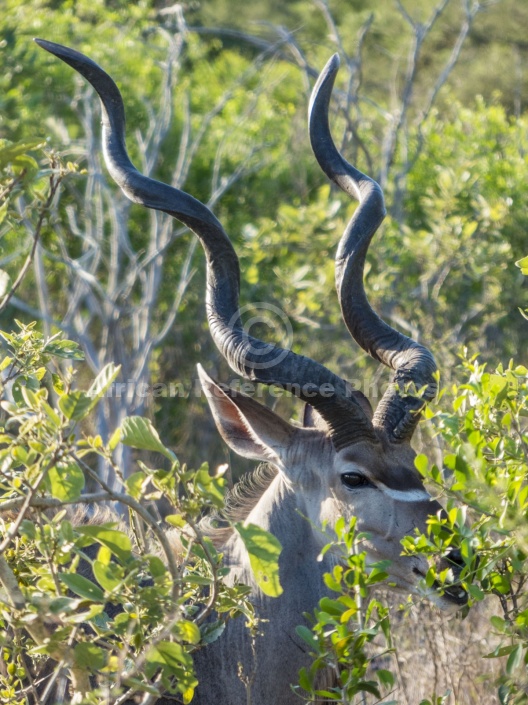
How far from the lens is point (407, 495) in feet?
11.5

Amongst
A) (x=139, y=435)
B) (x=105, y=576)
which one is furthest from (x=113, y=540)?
(x=139, y=435)

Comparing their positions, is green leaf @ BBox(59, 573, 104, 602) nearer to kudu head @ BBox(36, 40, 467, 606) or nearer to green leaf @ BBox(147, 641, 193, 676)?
green leaf @ BBox(147, 641, 193, 676)

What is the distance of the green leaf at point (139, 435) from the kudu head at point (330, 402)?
1.38m

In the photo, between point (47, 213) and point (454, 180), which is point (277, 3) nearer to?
point (454, 180)

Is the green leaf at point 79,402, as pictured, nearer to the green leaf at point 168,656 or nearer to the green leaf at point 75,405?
the green leaf at point 75,405

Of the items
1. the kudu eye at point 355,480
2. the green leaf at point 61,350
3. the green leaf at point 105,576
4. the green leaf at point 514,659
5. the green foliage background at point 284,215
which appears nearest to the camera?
the green leaf at point 105,576

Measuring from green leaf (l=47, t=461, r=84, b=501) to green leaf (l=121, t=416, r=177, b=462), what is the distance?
142 mm

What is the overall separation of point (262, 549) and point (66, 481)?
500mm

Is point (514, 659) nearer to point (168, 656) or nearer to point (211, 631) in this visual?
point (211, 631)

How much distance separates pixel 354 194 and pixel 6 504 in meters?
2.40

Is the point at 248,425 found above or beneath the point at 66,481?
beneath

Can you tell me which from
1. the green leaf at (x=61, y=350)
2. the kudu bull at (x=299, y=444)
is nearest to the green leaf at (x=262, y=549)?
the green leaf at (x=61, y=350)

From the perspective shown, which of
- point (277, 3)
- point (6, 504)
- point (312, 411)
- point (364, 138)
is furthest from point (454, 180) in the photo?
point (277, 3)

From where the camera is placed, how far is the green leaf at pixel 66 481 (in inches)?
87.8
